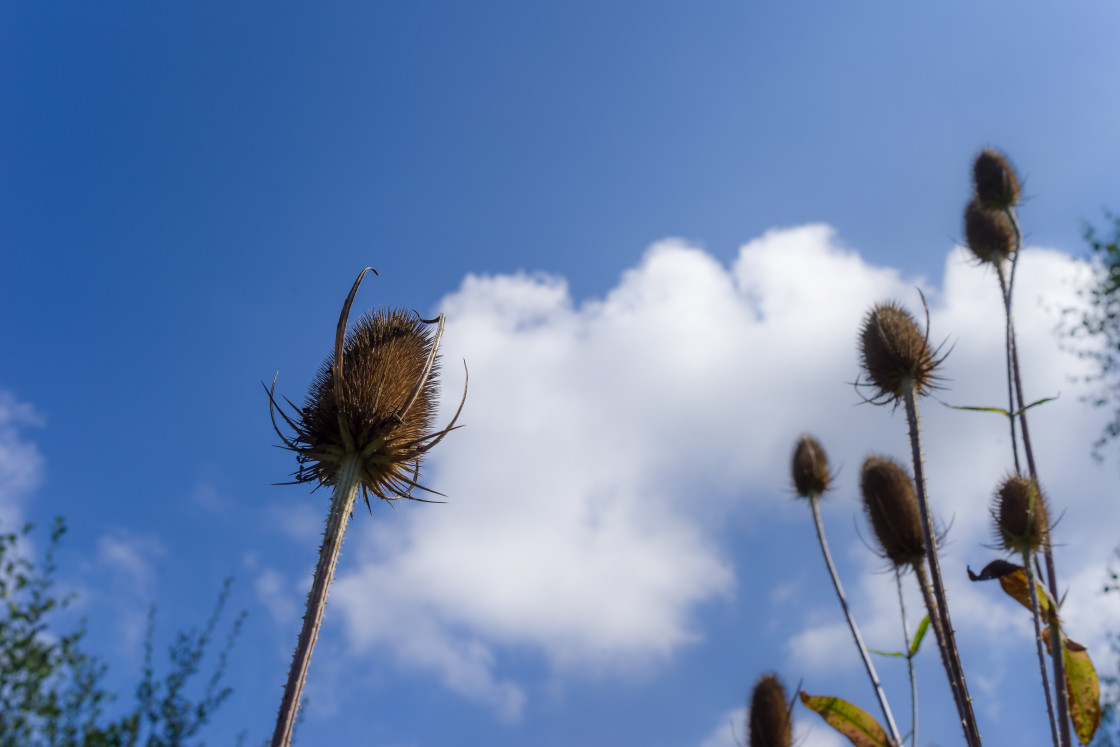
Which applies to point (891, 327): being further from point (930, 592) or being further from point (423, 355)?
point (423, 355)

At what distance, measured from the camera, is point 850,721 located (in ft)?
20.0

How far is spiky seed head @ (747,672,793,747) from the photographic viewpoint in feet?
28.6

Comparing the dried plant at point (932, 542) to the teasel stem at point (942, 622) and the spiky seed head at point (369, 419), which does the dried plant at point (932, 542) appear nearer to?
the teasel stem at point (942, 622)

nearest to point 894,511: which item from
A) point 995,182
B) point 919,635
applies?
point 919,635

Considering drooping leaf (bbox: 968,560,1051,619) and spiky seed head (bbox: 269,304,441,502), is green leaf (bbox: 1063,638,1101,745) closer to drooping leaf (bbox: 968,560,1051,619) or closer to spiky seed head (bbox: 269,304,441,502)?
drooping leaf (bbox: 968,560,1051,619)

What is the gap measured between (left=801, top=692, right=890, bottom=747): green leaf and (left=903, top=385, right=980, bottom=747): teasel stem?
1.17 m

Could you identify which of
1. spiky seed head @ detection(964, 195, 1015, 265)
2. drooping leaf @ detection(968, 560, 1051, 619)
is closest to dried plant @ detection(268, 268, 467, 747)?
drooping leaf @ detection(968, 560, 1051, 619)

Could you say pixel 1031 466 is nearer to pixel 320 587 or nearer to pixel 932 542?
pixel 932 542

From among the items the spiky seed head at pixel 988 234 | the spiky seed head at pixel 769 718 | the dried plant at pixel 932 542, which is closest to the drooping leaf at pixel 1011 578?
the dried plant at pixel 932 542

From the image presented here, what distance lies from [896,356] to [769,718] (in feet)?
16.3

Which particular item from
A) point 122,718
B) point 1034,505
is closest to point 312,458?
point 1034,505

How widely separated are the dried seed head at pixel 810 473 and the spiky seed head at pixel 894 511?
200 centimetres

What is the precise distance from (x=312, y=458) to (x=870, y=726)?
16.5 ft

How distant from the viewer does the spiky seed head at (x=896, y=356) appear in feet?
20.9
